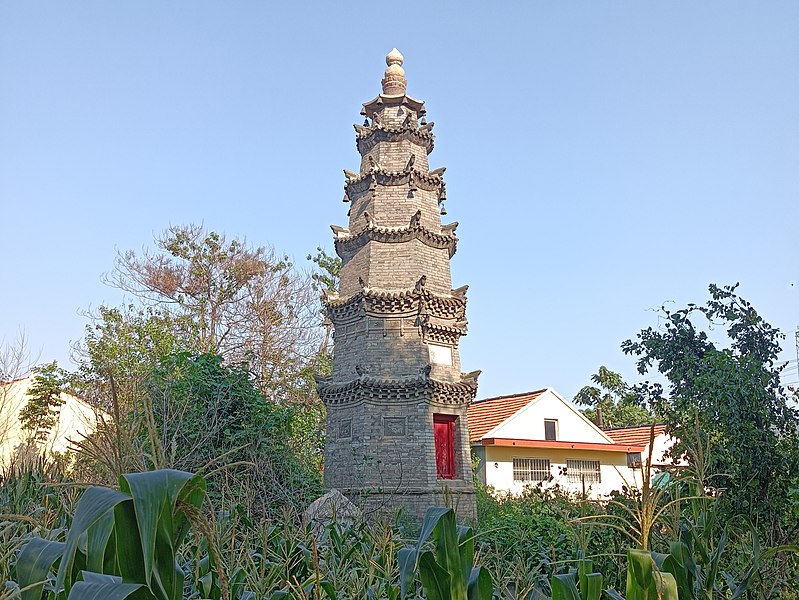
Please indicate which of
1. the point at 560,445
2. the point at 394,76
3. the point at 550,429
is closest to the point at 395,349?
the point at 394,76

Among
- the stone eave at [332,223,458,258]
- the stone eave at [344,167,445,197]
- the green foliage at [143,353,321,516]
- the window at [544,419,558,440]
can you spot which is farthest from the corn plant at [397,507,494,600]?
the window at [544,419,558,440]

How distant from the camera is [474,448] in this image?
2423cm

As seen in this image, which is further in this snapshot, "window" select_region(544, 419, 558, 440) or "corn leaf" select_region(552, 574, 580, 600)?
"window" select_region(544, 419, 558, 440)

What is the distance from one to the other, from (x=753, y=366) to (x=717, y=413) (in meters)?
0.86

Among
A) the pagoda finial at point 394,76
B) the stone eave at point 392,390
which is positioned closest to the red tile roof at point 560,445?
the stone eave at point 392,390

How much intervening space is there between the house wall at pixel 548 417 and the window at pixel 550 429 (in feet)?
0.45

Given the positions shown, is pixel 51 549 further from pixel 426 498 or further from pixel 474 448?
pixel 474 448

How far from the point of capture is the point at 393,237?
18.2m

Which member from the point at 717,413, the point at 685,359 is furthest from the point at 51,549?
the point at 685,359

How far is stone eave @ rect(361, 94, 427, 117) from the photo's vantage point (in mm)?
19734

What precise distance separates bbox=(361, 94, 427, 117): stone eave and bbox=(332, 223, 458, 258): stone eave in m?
3.83

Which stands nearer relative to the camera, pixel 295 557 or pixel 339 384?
pixel 295 557

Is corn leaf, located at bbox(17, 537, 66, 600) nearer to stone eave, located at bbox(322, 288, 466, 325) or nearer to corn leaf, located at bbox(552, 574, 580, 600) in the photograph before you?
corn leaf, located at bbox(552, 574, 580, 600)

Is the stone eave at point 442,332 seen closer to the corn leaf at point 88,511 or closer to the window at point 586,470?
the window at point 586,470
